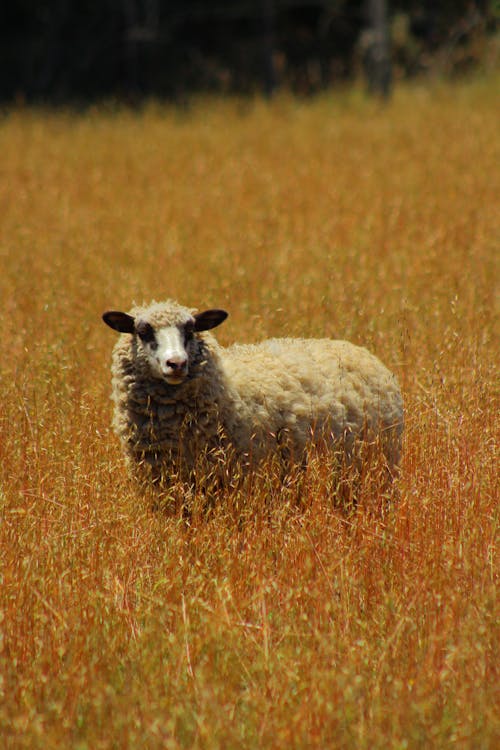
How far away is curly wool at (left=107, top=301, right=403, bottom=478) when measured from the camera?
151 inches

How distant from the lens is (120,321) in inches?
155

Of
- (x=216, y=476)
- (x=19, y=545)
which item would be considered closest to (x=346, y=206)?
(x=216, y=476)

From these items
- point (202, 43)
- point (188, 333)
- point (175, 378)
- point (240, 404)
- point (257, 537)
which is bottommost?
point (257, 537)

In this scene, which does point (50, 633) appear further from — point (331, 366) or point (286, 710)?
point (331, 366)

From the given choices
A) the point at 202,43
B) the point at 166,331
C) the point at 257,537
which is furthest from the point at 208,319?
the point at 202,43

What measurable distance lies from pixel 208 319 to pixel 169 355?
0.37 metres

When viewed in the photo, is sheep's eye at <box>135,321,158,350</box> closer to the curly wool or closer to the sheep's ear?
the curly wool

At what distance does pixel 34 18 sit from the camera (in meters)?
19.6

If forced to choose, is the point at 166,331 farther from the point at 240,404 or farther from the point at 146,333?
the point at 240,404

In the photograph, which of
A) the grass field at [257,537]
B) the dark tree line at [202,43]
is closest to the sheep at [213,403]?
the grass field at [257,537]

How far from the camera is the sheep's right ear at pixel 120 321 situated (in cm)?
390

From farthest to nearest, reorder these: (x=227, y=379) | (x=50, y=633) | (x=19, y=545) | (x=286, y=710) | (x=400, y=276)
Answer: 1. (x=400, y=276)
2. (x=227, y=379)
3. (x=19, y=545)
4. (x=50, y=633)
5. (x=286, y=710)

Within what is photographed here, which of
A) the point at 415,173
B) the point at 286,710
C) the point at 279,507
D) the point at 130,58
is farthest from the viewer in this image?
the point at 130,58

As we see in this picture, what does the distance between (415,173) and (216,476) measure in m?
6.45
